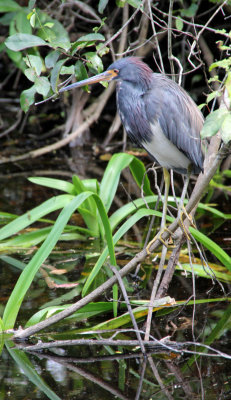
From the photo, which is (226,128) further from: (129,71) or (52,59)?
(129,71)

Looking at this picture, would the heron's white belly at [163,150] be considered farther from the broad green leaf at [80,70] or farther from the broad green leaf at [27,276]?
the broad green leaf at [80,70]

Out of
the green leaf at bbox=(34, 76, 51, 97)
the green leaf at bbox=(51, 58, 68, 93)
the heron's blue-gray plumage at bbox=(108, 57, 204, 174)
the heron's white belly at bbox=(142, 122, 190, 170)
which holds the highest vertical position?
the green leaf at bbox=(51, 58, 68, 93)

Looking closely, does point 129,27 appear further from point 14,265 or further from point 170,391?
point 170,391

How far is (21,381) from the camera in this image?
2855 mm

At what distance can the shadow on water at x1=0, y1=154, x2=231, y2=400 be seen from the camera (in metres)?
2.76

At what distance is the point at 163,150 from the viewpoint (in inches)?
137

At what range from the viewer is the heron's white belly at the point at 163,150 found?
3.44 m

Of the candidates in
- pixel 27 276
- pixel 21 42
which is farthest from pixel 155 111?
pixel 27 276

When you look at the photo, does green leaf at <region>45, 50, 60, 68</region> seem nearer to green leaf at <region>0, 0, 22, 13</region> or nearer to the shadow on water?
the shadow on water


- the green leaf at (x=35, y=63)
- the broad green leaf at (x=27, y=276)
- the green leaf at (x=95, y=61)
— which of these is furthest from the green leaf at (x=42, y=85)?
the broad green leaf at (x=27, y=276)

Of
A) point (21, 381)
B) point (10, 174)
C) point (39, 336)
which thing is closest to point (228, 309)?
point (39, 336)

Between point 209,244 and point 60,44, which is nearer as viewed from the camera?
point 60,44

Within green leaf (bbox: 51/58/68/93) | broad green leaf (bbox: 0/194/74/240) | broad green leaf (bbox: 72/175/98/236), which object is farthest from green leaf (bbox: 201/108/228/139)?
broad green leaf (bbox: 72/175/98/236)

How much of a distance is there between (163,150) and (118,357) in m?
1.19
